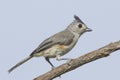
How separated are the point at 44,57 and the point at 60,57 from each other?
0.34m

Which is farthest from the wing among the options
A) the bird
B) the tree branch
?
the tree branch

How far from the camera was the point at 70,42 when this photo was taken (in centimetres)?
1016

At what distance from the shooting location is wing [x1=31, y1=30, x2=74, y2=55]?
9.55 m

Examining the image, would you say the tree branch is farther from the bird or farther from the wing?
the wing

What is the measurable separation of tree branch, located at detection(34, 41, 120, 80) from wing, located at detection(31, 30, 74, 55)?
76.0 inches

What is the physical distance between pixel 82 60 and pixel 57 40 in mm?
2604

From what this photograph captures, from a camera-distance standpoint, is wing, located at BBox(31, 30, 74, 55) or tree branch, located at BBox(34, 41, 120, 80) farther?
wing, located at BBox(31, 30, 74, 55)

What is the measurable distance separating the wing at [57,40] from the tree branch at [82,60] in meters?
Answer: 1.93

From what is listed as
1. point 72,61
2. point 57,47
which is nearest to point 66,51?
point 57,47

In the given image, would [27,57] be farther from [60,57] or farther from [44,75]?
[44,75]

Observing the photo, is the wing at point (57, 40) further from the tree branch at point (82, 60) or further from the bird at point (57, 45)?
the tree branch at point (82, 60)

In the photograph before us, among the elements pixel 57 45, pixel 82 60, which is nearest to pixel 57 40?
pixel 57 45

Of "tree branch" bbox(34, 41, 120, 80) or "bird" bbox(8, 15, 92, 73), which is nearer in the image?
"tree branch" bbox(34, 41, 120, 80)

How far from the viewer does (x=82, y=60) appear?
24.1ft
